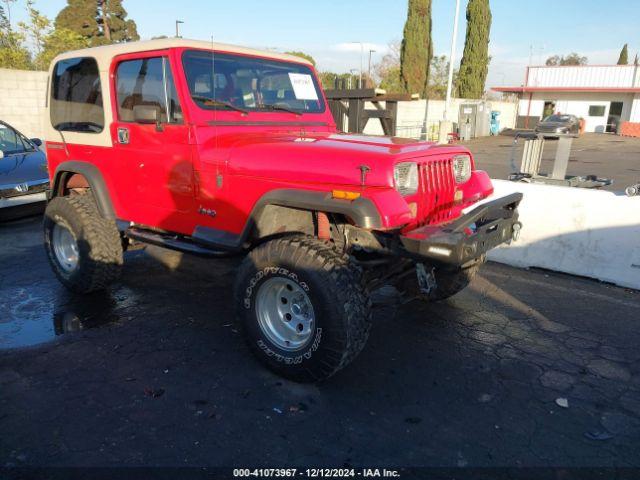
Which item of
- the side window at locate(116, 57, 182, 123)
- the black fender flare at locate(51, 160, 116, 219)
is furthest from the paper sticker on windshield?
the black fender flare at locate(51, 160, 116, 219)

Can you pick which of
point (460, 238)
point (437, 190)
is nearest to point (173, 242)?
point (437, 190)

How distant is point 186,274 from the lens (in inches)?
217

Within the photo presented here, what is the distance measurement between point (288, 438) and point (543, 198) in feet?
14.4

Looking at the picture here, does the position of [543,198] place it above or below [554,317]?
above

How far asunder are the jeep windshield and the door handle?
79 centimetres

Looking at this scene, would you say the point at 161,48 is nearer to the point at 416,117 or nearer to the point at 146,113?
the point at 146,113

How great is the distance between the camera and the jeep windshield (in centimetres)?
379

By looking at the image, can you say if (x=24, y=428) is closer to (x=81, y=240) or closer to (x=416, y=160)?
(x=81, y=240)

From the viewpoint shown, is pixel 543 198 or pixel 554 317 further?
pixel 543 198

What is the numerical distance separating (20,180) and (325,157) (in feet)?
21.9

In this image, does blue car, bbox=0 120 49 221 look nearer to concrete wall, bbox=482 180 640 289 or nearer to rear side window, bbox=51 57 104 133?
rear side window, bbox=51 57 104 133

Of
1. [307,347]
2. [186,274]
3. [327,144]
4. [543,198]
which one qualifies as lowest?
[186,274]

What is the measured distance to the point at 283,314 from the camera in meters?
3.42

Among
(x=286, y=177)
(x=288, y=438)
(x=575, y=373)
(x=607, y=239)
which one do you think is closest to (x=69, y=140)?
(x=286, y=177)
